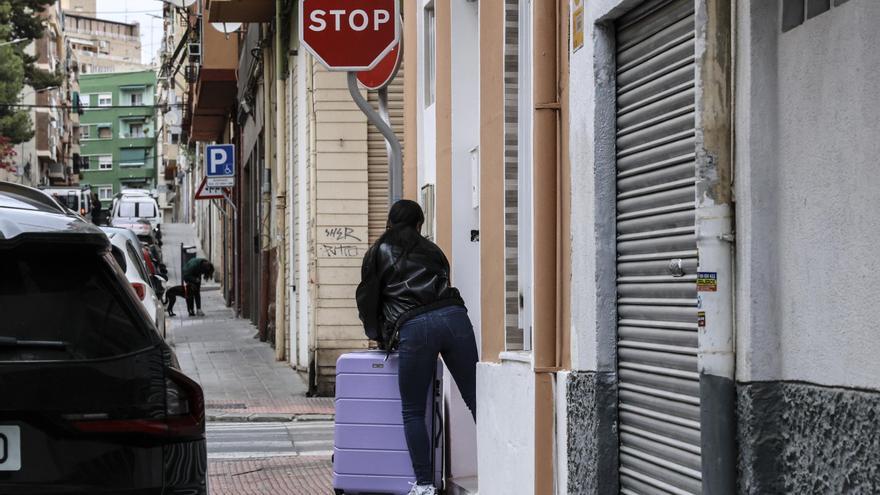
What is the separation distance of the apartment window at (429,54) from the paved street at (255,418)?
9.62 feet

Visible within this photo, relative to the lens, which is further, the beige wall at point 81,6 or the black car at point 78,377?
the beige wall at point 81,6

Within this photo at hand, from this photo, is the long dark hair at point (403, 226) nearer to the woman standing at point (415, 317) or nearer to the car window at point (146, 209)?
the woman standing at point (415, 317)

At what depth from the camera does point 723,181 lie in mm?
4941

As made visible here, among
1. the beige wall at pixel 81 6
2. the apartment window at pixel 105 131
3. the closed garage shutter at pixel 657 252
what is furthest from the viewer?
the beige wall at pixel 81 6

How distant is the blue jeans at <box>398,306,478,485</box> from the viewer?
8.70 meters

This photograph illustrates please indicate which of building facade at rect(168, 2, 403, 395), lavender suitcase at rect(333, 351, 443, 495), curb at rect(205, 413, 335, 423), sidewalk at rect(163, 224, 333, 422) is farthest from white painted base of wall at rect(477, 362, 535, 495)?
building facade at rect(168, 2, 403, 395)

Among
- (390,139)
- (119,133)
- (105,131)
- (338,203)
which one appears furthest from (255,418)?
(105,131)

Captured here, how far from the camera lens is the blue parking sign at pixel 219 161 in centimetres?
2994

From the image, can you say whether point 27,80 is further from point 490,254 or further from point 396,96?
point 490,254

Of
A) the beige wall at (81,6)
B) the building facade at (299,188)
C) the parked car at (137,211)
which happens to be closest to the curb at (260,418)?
the building facade at (299,188)

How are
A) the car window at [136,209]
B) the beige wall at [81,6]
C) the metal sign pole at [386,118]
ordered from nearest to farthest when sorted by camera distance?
the metal sign pole at [386,118], the car window at [136,209], the beige wall at [81,6]

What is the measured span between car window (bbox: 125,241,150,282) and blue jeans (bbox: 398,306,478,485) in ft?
23.3

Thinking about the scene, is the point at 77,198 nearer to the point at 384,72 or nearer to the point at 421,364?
the point at 384,72

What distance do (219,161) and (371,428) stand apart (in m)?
21.6
